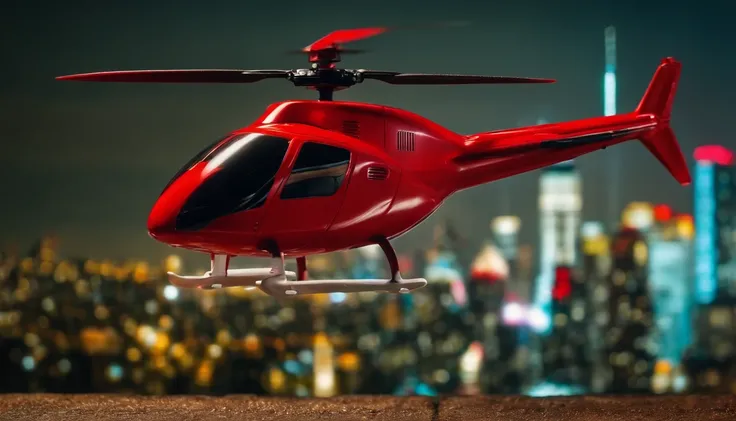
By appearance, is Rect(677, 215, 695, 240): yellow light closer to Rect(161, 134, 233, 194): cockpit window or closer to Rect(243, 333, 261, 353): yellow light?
Rect(243, 333, 261, 353): yellow light

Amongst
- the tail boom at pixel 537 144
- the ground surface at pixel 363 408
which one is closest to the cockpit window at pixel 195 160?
the tail boom at pixel 537 144

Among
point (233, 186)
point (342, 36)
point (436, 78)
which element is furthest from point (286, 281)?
point (436, 78)

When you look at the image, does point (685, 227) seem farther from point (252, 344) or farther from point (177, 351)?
point (177, 351)

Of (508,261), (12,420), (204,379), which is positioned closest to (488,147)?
(12,420)

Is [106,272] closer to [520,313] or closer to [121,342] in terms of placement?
[121,342]

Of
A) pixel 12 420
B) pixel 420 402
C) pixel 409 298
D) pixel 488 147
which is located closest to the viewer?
pixel 488 147

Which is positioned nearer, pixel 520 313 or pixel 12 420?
pixel 12 420
